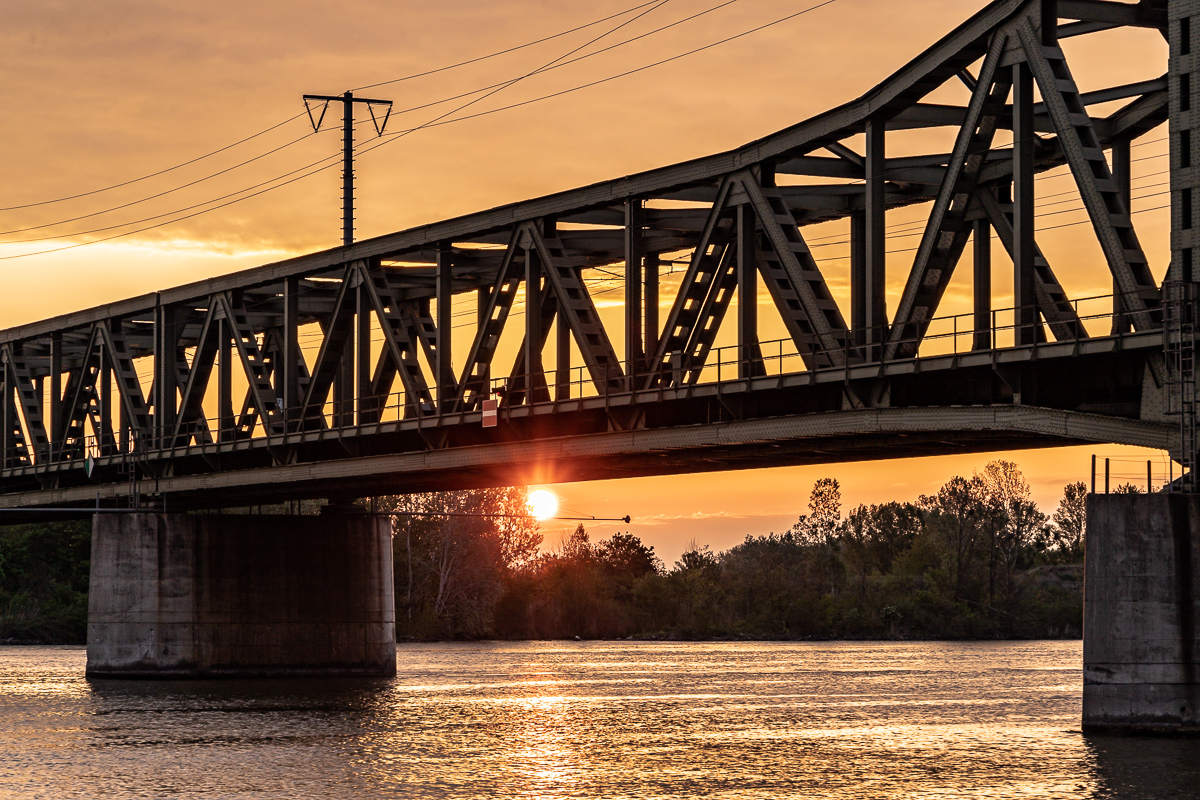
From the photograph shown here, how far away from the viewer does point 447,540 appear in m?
137

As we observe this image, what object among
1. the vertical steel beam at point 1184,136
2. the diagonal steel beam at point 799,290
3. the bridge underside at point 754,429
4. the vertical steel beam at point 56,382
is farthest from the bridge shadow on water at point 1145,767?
the vertical steel beam at point 56,382

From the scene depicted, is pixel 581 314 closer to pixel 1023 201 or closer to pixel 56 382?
pixel 1023 201

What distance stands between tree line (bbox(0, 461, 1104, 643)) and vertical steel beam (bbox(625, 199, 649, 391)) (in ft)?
259

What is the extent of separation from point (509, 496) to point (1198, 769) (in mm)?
101989

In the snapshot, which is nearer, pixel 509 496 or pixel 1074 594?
pixel 509 496

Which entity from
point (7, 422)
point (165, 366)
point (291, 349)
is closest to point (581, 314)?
point (291, 349)

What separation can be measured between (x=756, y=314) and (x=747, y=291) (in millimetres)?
1027

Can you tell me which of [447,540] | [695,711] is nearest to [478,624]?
[447,540]

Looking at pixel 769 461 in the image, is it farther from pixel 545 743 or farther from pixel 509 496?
pixel 509 496

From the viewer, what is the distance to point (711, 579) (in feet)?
590

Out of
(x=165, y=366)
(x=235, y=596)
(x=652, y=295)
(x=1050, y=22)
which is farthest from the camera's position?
(x=165, y=366)

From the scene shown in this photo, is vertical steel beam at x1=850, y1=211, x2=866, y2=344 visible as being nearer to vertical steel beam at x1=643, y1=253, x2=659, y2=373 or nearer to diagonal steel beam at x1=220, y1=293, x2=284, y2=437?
vertical steel beam at x1=643, y1=253, x2=659, y2=373

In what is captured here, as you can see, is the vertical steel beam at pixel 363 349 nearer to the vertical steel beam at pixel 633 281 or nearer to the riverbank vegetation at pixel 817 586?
the vertical steel beam at pixel 633 281

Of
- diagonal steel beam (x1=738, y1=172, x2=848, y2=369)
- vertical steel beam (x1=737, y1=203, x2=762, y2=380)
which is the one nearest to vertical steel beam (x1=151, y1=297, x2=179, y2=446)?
vertical steel beam (x1=737, y1=203, x2=762, y2=380)
